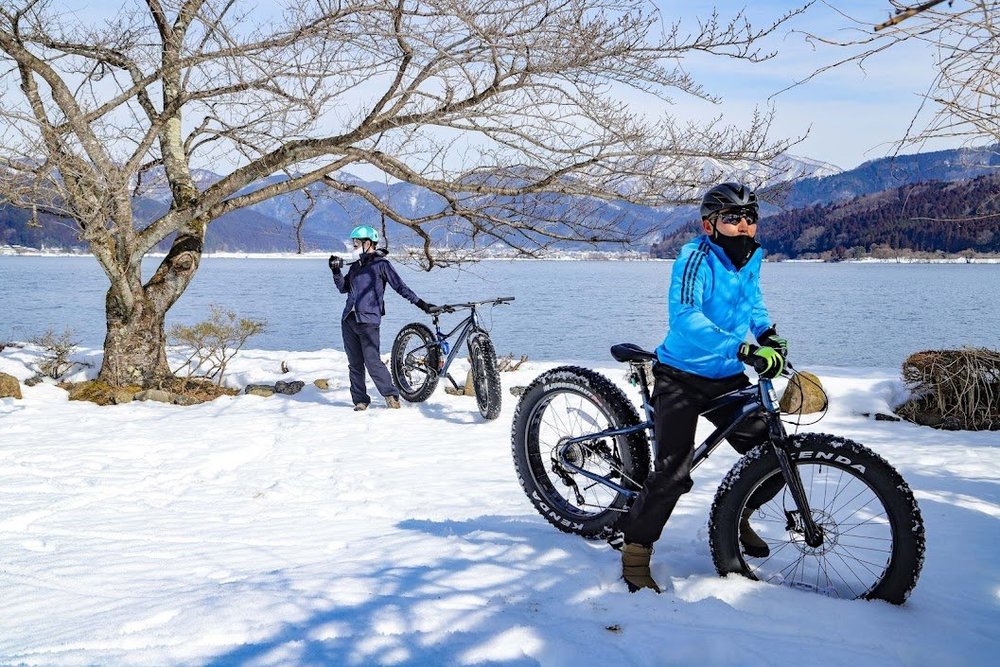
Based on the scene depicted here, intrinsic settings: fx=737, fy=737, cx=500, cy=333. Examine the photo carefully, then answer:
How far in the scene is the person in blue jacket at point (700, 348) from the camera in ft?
11.0

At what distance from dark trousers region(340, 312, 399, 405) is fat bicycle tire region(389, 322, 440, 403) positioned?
457 millimetres

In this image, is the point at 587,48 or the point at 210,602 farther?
the point at 587,48

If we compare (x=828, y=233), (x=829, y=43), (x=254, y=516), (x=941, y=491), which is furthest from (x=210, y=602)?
(x=828, y=233)

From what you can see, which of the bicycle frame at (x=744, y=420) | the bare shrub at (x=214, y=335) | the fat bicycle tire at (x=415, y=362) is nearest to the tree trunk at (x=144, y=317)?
the bare shrub at (x=214, y=335)

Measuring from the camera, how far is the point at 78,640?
2898 millimetres

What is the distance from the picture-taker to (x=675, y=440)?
345cm

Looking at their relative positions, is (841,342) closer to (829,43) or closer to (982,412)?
(982,412)

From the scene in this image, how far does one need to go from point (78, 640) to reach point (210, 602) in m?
0.53

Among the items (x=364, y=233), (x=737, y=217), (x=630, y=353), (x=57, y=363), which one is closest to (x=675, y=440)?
(x=630, y=353)

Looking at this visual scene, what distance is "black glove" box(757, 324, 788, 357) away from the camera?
3.29 meters

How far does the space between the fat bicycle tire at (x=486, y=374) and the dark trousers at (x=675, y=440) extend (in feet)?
17.1

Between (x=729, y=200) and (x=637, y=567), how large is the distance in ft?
5.77

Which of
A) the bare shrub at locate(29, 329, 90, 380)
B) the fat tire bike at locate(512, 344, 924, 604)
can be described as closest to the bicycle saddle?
the fat tire bike at locate(512, 344, 924, 604)

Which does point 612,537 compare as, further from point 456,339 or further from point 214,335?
point 214,335
